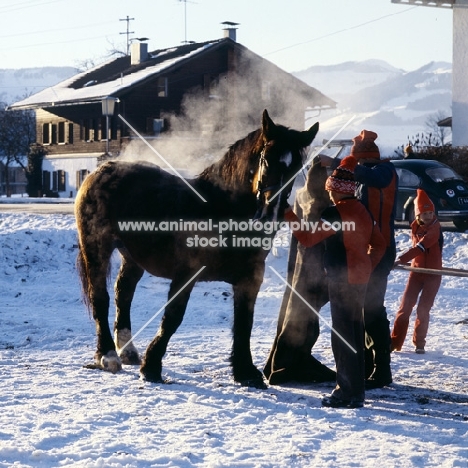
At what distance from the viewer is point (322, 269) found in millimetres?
7137

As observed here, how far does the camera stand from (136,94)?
139 feet

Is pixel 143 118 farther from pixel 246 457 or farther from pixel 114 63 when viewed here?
pixel 246 457

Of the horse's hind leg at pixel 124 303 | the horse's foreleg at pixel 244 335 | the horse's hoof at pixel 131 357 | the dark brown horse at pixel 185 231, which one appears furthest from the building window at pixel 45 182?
the horse's foreleg at pixel 244 335

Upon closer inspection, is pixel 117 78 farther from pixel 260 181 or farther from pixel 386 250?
pixel 260 181

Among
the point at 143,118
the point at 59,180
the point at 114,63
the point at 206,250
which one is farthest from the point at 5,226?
the point at 114,63

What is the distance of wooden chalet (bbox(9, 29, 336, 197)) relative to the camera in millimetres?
A: 41531

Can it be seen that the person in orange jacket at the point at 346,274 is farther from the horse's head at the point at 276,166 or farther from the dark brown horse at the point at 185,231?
the dark brown horse at the point at 185,231

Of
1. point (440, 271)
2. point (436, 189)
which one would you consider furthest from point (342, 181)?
point (436, 189)

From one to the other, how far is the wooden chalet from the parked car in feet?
48.4

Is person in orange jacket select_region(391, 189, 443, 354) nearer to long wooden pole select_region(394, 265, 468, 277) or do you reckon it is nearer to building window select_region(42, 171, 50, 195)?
long wooden pole select_region(394, 265, 468, 277)

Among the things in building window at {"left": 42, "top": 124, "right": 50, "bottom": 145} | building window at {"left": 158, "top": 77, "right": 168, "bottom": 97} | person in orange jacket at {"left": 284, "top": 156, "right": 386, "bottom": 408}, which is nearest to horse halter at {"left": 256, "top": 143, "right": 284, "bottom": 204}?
person in orange jacket at {"left": 284, "top": 156, "right": 386, "bottom": 408}

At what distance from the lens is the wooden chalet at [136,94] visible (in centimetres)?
4153

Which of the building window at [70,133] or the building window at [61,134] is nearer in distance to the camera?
the building window at [70,133]

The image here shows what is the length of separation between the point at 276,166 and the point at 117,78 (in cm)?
4208
